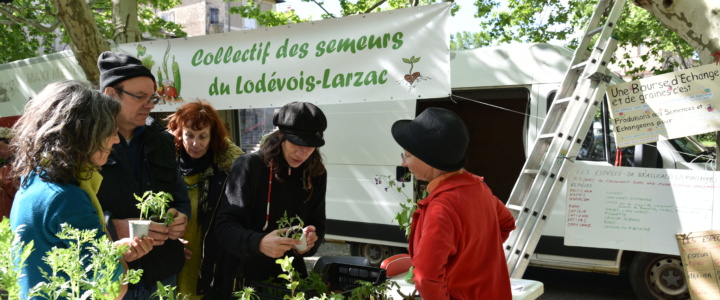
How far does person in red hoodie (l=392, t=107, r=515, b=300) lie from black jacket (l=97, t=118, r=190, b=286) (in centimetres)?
108

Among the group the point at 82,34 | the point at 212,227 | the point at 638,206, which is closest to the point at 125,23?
the point at 82,34

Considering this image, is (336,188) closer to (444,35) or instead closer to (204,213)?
(444,35)

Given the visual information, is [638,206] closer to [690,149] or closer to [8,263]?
[690,149]

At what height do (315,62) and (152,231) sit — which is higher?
(315,62)

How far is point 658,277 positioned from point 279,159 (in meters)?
4.52

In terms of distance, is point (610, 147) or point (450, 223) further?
point (610, 147)

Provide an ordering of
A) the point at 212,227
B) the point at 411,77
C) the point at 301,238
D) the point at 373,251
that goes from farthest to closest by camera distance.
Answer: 1. the point at 373,251
2. the point at 411,77
3. the point at 212,227
4. the point at 301,238

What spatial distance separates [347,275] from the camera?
7.68 ft

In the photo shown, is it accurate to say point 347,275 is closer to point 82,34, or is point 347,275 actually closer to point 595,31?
point 595,31

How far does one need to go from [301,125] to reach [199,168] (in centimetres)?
97

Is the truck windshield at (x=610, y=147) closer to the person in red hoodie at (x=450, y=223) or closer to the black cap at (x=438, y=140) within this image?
the person in red hoodie at (x=450, y=223)

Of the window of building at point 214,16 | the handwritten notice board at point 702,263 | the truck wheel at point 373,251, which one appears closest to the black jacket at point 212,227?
the handwritten notice board at point 702,263

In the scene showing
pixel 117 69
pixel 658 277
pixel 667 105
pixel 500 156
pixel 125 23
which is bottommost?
pixel 658 277

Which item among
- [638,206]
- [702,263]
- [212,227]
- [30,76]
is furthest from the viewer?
[30,76]
